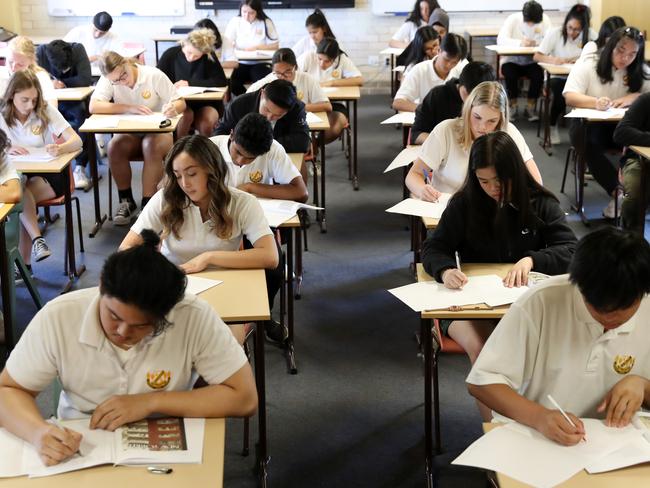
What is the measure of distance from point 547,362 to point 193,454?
33.7 inches

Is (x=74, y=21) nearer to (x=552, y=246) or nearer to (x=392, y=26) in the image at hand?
(x=392, y=26)

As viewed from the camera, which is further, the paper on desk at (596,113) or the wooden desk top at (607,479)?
the paper on desk at (596,113)

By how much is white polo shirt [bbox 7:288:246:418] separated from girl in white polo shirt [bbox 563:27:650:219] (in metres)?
4.29

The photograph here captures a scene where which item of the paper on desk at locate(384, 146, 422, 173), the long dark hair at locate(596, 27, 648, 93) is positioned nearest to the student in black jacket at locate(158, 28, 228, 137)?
the paper on desk at locate(384, 146, 422, 173)

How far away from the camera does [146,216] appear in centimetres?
322

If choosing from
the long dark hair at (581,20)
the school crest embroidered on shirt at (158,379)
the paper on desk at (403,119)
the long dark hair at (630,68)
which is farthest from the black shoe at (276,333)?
the long dark hair at (581,20)

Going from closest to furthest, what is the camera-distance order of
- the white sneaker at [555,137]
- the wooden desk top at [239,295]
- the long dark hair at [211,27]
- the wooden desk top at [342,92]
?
the wooden desk top at [239,295] < the wooden desk top at [342,92] < the white sneaker at [555,137] < the long dark hair at [211,27]

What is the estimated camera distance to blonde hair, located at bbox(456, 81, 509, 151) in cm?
394

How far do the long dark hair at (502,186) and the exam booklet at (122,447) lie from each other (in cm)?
133

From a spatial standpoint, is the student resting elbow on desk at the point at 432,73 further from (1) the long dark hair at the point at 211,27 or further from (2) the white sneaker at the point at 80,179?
(1) the long dark hair at the point at 211,27

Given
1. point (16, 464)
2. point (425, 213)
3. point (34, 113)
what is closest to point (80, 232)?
point (34, 113)

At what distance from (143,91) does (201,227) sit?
303cm

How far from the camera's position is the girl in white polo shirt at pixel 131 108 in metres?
5.88

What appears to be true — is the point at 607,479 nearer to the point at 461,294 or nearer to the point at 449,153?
the point at 461,294
